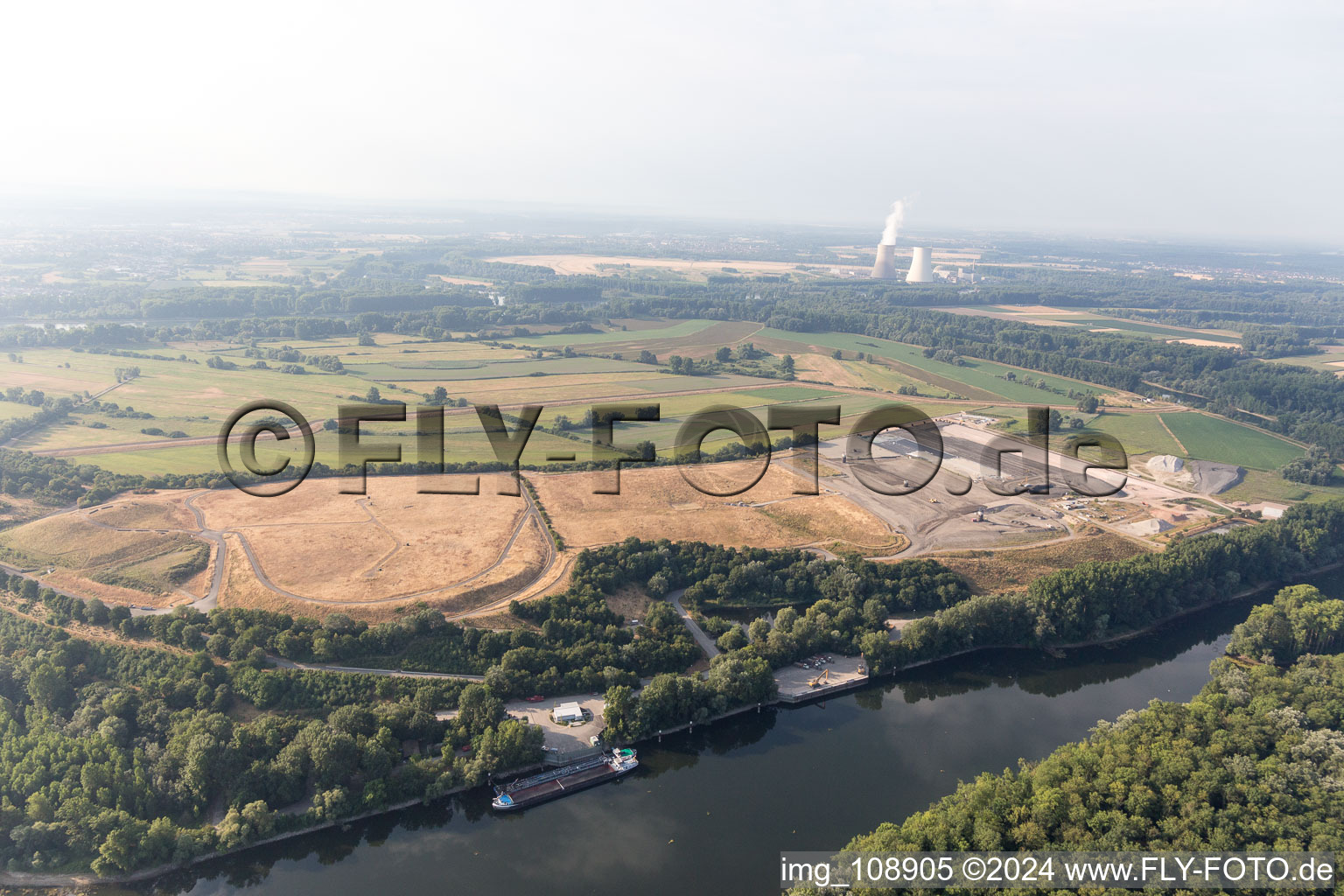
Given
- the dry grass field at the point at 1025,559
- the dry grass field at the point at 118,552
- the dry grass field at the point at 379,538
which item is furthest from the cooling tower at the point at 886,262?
the dry grass field at the point at 118,552

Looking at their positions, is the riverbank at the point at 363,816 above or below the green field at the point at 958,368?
below

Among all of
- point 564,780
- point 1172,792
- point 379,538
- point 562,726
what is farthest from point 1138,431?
point 379,538

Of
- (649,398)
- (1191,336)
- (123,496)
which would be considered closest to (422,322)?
(649,398)

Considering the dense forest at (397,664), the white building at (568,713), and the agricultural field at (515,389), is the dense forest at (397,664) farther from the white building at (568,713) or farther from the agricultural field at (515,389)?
the agricultural field at (515,389)

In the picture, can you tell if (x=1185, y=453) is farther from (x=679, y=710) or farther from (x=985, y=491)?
(x=679, y=710)

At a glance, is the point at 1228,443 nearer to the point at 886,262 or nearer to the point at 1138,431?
the point at 1138,431

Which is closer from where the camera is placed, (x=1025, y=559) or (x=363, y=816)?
(x=363, y=816)
